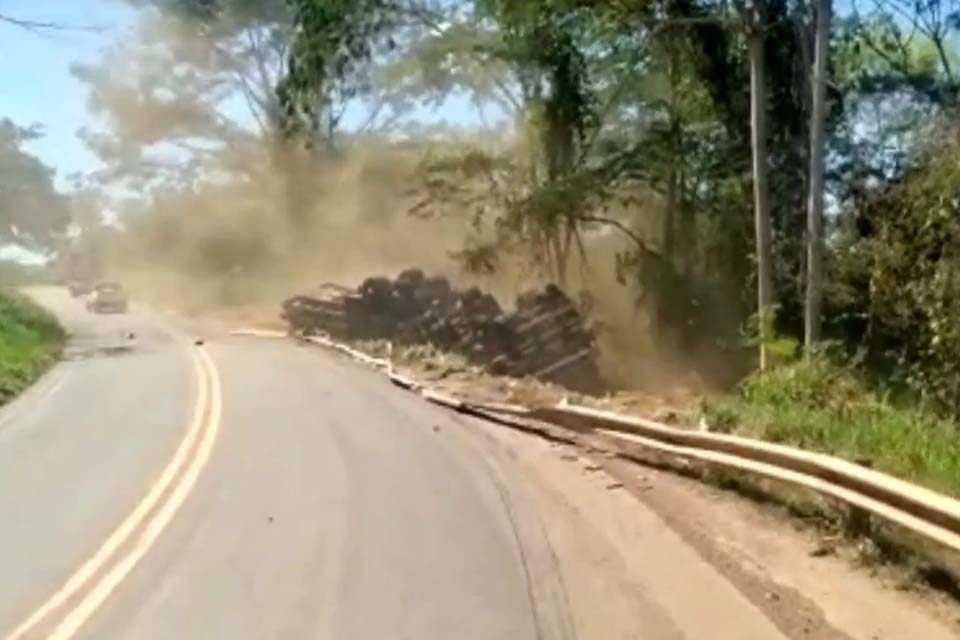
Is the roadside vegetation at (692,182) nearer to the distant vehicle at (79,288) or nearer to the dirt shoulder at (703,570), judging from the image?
the dirt shoulder at (703,570)

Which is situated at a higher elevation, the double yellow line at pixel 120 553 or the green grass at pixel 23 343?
the green grass at pixel 23 343

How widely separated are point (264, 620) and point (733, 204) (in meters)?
28.9

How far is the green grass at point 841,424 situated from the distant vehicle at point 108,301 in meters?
52.1

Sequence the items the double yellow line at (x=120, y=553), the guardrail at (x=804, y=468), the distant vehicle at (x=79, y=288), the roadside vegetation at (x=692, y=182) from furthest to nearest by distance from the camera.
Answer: the distant vehicle at (x=79, y=288) → the roadside vegetation at (x=692, y=182) → the double yellow line at (x=120, y=553) → the guardrail at (x=804, y=468)

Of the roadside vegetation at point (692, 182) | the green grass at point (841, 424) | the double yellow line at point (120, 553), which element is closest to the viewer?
the double yellow line at point (120, 553)

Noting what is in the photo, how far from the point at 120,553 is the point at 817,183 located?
17.4m

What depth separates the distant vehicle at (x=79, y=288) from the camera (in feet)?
282

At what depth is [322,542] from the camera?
10.3 metres

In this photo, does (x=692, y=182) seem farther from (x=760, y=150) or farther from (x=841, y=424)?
(x=841, y=424)

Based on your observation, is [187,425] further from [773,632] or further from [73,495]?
[773,632]

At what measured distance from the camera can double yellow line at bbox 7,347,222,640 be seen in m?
8.18

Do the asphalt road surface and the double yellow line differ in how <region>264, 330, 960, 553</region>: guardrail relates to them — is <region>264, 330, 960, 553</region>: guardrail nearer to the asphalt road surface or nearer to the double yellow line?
the asphalt road surface

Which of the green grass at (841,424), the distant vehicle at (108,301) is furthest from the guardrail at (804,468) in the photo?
the distant vehicle at (108,301)

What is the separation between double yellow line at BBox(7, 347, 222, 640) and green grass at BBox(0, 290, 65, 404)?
38.4ft
